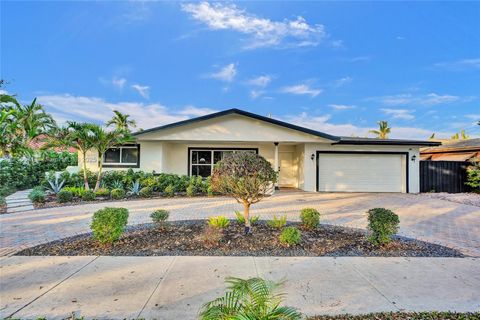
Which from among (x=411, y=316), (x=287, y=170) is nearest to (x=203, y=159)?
(x=287, y=170)

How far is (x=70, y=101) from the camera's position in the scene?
1728 cm

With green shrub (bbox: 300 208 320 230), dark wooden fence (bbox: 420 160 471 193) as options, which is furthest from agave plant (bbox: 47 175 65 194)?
dark wooden fence (bbox: 420 160 471 193)

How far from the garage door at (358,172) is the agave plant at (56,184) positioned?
13359mm

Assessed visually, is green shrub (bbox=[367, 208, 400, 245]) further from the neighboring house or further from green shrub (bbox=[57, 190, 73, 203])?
the neighboring house

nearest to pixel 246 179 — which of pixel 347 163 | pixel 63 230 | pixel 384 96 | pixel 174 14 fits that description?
pixel 63 230

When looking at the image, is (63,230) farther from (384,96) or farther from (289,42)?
(384,96)

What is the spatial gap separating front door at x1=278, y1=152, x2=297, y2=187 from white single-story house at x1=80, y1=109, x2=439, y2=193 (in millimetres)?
1424

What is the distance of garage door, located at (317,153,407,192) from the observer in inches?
590

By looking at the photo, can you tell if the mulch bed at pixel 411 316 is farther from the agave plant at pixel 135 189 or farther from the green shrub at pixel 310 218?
the agave plant at pixel 135 189

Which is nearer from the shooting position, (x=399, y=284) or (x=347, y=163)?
(x=399, y=284)

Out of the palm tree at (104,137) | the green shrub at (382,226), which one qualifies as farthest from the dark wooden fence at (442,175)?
the palm tree at (104,137)

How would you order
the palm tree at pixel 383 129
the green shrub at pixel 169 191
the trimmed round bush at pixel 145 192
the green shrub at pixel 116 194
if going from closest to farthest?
the green shrub at pixel 116 194 < the trimmed round bush at pixel 145 192 < the green shrub at pixel 169 191 < the palm tree at pixel 383 129

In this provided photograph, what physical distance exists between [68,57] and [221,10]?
26.9 ft

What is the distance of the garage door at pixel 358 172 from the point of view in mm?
14977
